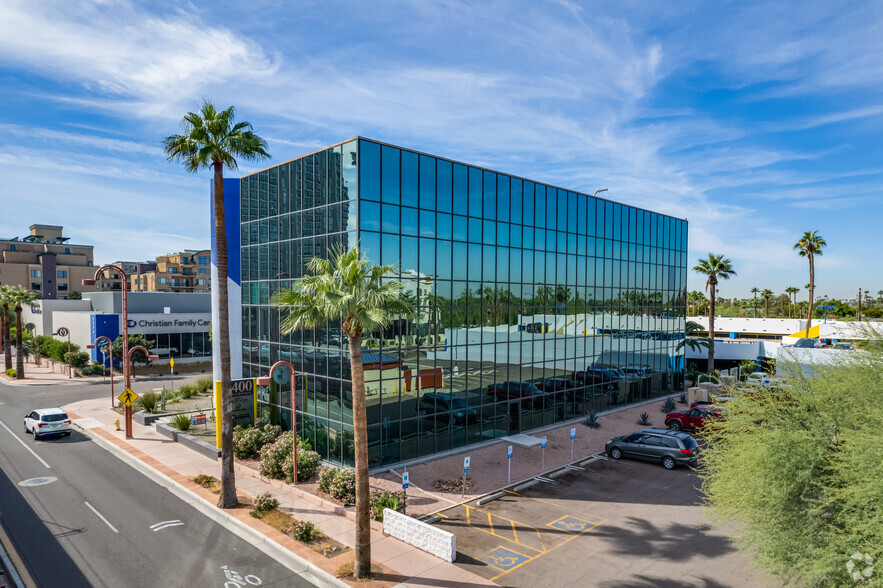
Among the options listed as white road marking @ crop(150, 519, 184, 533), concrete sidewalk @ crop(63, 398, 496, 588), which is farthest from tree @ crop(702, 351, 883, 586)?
white road marking @ crop(150, 519, 184, 533)

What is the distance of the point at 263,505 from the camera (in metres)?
17.8

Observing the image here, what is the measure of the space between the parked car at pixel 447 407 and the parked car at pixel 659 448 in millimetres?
7269

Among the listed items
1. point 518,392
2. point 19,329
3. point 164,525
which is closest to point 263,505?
point 164,525

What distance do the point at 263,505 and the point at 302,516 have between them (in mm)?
1416

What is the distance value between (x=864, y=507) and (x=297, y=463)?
59.6ft

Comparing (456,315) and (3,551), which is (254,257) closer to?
(456,315)

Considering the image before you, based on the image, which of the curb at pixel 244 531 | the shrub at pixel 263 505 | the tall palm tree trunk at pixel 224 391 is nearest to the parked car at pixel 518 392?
the shrub at pixel 263 505

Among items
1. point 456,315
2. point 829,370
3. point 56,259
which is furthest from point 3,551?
point 56,259

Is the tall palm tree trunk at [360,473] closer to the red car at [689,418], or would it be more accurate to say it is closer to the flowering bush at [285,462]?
the flowering bush at [285,462]

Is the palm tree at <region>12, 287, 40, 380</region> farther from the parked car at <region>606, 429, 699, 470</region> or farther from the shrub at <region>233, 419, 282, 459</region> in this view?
the parked car at <region>606, 429, 699, 470</region>

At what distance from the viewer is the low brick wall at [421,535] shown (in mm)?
14750

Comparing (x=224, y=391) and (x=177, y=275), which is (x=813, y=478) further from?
(x=177, y=275)

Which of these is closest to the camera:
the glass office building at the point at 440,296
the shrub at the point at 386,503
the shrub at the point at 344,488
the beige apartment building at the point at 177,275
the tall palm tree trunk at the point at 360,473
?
the tall palm tree trunk at the point at 360,473

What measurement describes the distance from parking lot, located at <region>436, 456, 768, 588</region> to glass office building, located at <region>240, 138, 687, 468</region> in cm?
645
